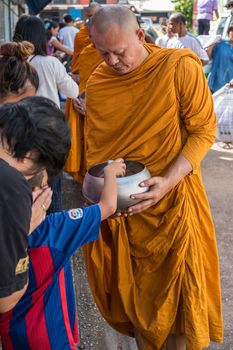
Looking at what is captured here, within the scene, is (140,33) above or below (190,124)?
above

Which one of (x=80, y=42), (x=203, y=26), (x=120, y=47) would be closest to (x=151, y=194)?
(x=120, y=47)

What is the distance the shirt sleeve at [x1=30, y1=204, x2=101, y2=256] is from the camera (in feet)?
6.14

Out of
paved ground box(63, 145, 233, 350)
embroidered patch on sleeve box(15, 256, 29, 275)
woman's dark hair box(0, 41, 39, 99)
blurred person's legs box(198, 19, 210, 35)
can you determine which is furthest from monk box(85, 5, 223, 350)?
blurred person's legs box(198, 19, 210, 35)

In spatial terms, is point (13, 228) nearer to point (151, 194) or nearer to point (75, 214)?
point (75, 214)

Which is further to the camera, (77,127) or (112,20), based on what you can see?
(77,127)

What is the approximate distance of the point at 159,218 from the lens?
2545 millimetres

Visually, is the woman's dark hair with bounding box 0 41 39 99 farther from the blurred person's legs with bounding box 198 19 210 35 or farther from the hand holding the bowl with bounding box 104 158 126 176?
the blurred person's legs with bounding box 198 19 210 35

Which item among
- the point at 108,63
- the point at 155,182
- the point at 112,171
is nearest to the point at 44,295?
the point at 112,171

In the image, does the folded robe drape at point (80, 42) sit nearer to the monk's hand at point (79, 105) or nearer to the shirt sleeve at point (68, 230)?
the monk's hand at point (79, 105)

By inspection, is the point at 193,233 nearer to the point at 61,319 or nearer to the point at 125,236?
the point at 125,236

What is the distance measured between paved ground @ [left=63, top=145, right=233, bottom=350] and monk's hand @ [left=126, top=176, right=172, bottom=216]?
3.36ft

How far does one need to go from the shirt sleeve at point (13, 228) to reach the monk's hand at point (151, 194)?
0.88m

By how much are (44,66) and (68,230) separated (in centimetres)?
214

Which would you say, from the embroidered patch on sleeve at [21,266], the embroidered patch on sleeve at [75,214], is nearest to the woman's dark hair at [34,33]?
the embroidered patch on sleeve at [75,214]
